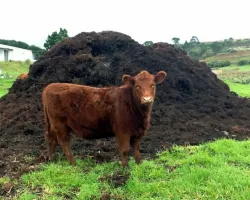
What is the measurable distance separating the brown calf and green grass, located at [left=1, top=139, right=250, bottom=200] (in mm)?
521

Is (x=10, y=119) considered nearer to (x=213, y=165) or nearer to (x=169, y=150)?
(x=169, y=150)

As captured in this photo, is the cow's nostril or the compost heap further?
the compost heap

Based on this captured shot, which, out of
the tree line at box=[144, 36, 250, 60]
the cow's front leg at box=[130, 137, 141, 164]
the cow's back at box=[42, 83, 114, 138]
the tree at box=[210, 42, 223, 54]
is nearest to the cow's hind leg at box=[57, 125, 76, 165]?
the cow's back at box=[42, 83, 114, 138]

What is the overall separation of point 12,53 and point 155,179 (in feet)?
223

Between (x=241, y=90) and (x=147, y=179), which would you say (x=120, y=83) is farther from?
(x=241, y=90)

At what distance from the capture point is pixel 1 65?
50.1 m

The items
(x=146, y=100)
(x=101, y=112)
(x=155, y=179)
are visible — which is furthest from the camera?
(x=101, y=112)

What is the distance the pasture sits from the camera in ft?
19.1

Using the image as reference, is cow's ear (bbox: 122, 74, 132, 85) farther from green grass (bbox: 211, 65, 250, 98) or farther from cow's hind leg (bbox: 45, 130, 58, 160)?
green grass (bbox: 211, 65, 250, 98)

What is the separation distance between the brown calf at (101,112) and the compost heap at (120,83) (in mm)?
829

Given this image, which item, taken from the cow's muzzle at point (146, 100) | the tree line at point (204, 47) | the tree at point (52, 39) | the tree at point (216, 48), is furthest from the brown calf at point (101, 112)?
the tree at point (216, 48)

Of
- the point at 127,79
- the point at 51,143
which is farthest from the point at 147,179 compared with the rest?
the point at 51,143

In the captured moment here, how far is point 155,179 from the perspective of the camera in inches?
253

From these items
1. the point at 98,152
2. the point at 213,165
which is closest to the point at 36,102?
the point at 98,152
